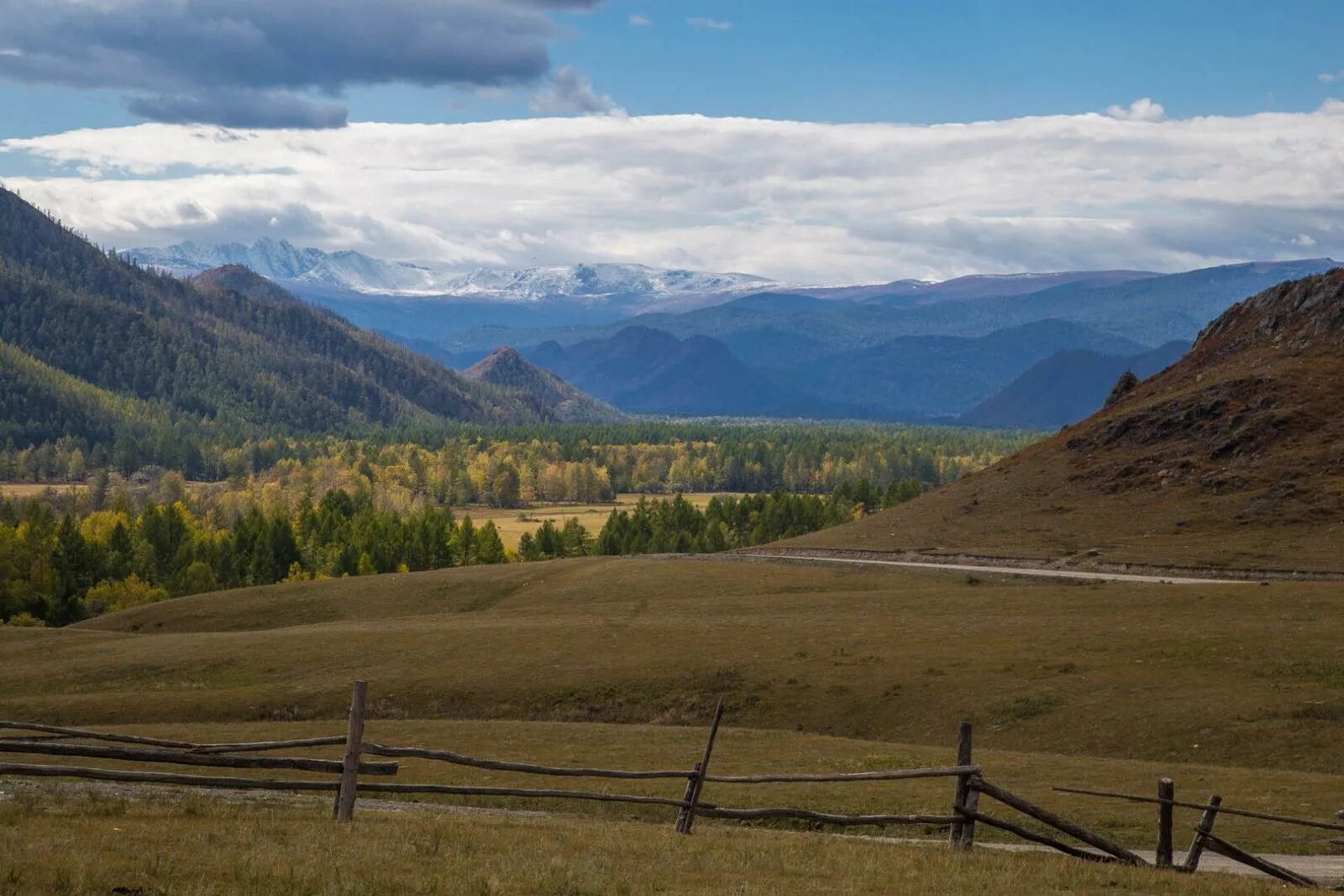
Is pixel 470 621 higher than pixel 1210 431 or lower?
lower

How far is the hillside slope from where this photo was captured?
108 meters

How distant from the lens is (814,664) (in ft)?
227

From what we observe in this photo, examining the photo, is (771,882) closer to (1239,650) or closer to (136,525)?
(1239,650)

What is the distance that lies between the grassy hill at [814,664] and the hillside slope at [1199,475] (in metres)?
21.1

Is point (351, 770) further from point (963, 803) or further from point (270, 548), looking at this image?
point (270, 548)

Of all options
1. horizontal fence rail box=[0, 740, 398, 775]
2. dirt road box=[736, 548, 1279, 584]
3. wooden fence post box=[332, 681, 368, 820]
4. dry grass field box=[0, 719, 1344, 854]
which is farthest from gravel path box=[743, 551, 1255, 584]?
wooden fence post box=[332, 681, 368, 820]

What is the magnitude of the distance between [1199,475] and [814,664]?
69504mm

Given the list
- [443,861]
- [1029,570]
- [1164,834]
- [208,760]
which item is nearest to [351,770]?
[208,760]

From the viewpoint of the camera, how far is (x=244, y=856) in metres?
24.0

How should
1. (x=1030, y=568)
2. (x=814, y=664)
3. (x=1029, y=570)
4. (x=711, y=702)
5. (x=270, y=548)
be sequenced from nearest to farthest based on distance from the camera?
(x=711, y=702) < (x=814, y=664) < (x=1029, y=570) < (x=1030, y=568) < (x=270, y=548)

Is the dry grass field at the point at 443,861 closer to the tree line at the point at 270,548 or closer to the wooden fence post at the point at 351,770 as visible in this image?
the wooden fence post at the point at 351,770

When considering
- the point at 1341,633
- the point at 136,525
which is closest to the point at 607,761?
the point at 1341,633

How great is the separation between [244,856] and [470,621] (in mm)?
68106

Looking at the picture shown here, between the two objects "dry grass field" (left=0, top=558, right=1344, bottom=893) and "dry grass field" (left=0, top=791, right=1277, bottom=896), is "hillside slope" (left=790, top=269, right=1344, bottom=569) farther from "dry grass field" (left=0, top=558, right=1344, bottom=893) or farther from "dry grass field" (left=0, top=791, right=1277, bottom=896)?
"dry grass field" (left=0, top=791, right=1277, bottom=896)
